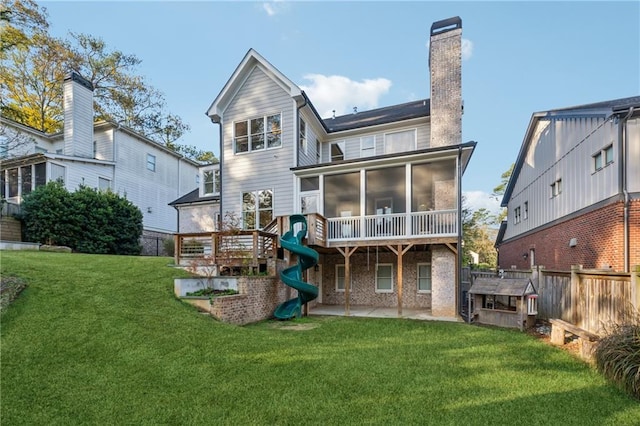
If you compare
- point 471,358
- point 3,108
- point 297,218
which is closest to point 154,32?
point 297,218

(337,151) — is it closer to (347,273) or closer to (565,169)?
(347,273)

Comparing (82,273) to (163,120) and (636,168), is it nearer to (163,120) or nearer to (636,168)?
(636,168)

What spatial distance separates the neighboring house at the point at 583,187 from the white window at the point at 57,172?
2326 cm

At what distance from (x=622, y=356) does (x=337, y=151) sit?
41.6 feet

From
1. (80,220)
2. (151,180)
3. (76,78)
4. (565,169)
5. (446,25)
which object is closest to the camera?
(565,169)

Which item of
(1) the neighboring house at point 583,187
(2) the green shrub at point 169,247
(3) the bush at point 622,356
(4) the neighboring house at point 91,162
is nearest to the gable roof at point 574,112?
(1) the neighboring house at point 583,187

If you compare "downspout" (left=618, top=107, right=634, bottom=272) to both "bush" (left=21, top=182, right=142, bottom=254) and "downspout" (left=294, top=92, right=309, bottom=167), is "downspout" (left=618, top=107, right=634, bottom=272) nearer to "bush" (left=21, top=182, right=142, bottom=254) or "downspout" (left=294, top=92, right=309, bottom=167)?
"downspout" (left=294, top=92, right=309, bottom=167)

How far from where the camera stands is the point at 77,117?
18.1 meters

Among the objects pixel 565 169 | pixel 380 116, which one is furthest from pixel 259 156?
pixel 565 169

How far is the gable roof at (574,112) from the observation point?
865 centimetres

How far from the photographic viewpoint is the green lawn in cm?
364

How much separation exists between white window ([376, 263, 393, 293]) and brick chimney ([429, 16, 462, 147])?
5.28 m

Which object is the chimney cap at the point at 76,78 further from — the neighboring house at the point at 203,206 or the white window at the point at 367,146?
the white window at the point at 367,146

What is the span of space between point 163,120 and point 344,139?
23.6m
